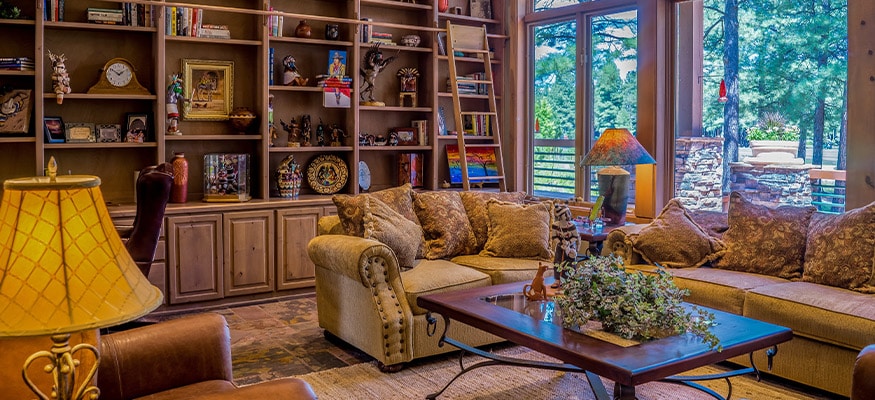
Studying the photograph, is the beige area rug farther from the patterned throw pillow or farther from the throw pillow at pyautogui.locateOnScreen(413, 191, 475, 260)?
the throw pillow at pyautogui.locateOnScreen(413, 191, 475, 260)

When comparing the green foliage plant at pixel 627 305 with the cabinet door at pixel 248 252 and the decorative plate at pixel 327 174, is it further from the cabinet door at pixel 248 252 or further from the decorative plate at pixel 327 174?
the decorative plate at pixel 327 174

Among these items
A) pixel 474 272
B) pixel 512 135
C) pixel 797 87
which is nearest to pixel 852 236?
pixel 797 87

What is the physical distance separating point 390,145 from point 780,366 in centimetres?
375

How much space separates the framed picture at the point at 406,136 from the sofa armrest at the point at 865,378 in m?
4.73

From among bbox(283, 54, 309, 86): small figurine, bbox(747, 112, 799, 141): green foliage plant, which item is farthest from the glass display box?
bbox(747, 112, 799, 141): green foliage plant

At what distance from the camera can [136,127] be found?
5.54 metres

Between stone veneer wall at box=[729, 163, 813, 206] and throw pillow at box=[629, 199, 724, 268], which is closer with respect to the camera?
throw pillow at box=[629, 199, 724, 268]

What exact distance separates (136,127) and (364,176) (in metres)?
1.87

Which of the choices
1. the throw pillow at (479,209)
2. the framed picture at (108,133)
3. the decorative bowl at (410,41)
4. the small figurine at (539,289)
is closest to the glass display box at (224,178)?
the framed picture at (108,133)

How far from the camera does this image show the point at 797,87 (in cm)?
516

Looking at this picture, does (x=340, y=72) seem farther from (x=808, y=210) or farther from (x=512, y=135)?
(x=808, y=210)

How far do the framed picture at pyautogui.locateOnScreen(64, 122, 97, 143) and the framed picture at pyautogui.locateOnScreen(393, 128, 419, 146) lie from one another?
8.11ft

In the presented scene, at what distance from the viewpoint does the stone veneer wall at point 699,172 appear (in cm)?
560

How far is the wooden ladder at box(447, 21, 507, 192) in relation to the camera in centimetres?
667
